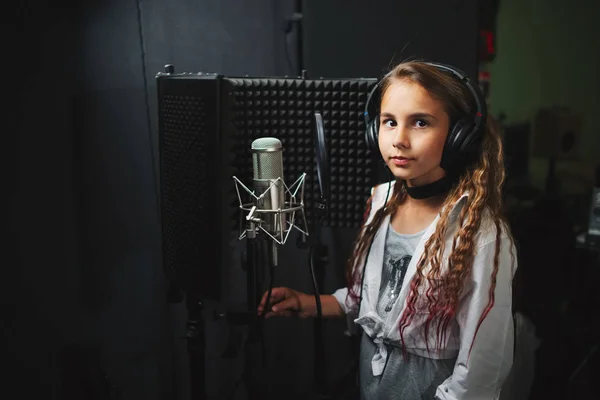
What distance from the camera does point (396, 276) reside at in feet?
4.89

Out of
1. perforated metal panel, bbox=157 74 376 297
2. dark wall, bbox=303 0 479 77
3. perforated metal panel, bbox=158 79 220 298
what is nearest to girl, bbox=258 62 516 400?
perforated metal panel, bbox=157 74 376 297

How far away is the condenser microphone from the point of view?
55.4 inches

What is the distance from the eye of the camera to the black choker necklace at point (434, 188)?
1.43 metres

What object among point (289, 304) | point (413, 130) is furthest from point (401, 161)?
point (289, 304)

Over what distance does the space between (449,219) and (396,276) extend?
215mm

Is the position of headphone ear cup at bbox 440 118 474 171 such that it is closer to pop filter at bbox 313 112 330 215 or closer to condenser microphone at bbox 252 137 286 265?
pop filter at bbox 313 112 330 215

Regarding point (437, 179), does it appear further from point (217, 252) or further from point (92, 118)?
point (92, 118)

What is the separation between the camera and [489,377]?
1326 millimetres

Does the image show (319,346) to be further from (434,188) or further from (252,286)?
(434,188)

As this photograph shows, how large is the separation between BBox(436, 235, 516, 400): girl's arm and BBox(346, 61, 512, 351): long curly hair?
17mm

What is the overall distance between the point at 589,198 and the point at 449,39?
0.76 m

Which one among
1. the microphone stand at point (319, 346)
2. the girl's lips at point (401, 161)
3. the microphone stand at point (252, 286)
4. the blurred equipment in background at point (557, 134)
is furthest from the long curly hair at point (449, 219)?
the blurred equipment in background at point (557, 134)

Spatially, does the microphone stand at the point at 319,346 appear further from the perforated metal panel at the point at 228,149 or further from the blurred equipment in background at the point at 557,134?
the blurred equipment in background at the point at 557,134

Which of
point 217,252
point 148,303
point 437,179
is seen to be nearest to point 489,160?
point 437,179
